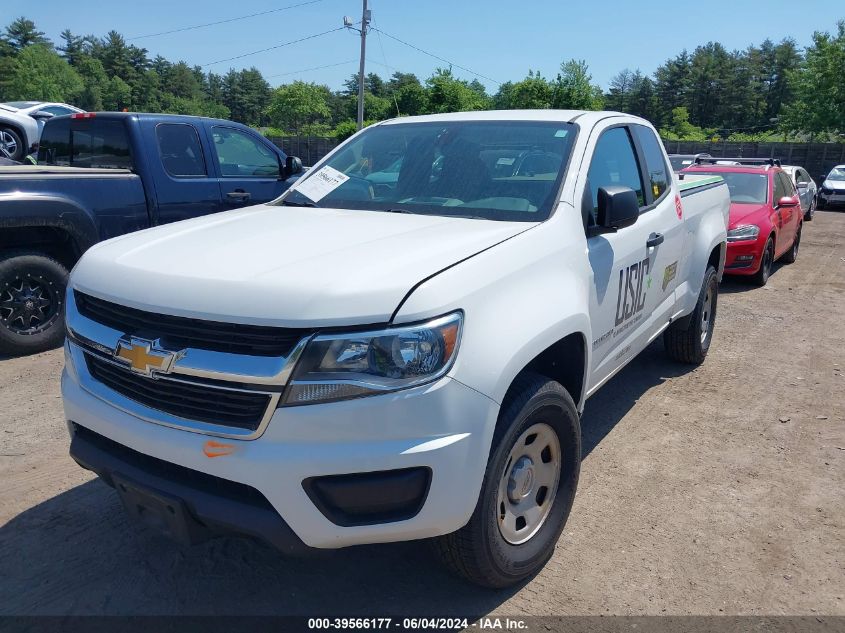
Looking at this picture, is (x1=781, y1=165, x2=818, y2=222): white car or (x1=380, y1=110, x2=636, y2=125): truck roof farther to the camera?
(x1=781, y1=165, x2=818, y2=222): white car

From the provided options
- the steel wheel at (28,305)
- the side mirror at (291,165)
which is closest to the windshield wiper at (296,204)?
the side mirror at (291,165)

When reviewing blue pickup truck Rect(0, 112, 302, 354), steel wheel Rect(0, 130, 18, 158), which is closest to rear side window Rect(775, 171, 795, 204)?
blue pickup truck Rect(0, 112, 302, 354)

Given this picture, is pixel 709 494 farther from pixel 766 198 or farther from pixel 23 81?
pixel 23 81

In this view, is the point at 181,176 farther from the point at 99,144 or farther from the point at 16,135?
the point at 16,135

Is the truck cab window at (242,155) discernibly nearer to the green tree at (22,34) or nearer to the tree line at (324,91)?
the tree line at (324,91)

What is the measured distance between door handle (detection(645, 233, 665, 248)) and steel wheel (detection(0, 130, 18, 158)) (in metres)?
12.4

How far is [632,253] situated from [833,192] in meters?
23.1

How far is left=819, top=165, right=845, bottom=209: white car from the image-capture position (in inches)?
894

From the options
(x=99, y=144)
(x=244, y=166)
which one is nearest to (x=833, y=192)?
(x=244, y=166)

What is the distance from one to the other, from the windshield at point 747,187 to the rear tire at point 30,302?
8.56 m

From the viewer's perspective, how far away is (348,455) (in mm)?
2131

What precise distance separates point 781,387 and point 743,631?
3363mm

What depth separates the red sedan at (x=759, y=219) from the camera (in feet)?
30.8

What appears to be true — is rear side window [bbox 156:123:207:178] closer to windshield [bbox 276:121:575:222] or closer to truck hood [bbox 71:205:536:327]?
windshield [bbox 276:121:575:222]
